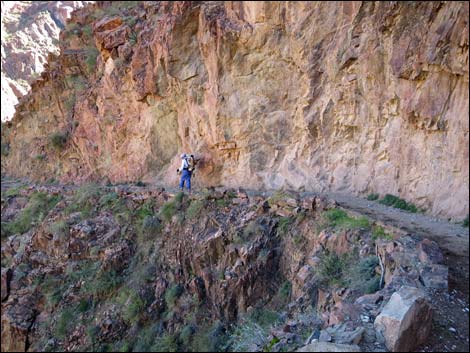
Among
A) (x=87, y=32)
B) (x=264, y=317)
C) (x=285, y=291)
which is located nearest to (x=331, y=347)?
(x=264, y=317)

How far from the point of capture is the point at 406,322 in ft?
12.1

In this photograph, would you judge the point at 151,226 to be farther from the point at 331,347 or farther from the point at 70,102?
the point at 70,102

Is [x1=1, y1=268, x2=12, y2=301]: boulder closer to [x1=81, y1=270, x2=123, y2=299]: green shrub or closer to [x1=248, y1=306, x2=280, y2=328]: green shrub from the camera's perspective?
[x1=81, y1=270, x2=123, y2=299]: green shrub

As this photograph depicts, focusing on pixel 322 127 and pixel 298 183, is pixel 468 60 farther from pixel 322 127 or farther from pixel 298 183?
pixel 298 183

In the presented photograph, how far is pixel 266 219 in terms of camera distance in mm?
8148

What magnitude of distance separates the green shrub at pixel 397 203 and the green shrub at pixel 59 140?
14752 mm

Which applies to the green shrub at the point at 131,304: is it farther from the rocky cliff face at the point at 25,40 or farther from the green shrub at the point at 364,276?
the rocky cliff face at the point at 25,40

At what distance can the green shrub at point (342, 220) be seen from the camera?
6.49 meters

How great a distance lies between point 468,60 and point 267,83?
4980mm

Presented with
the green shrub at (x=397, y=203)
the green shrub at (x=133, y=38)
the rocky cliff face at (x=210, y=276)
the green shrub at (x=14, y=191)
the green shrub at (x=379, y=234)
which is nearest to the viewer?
the rocky cliff face at (x=210, y=276)

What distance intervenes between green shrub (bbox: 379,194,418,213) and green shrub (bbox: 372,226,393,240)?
1072 millimetres

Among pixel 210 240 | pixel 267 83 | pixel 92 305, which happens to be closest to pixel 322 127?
pixel 267 83

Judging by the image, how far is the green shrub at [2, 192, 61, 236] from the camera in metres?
13.4

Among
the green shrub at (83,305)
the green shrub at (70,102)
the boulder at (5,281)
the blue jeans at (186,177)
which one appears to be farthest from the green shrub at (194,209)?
the green shrub at (70,102)
